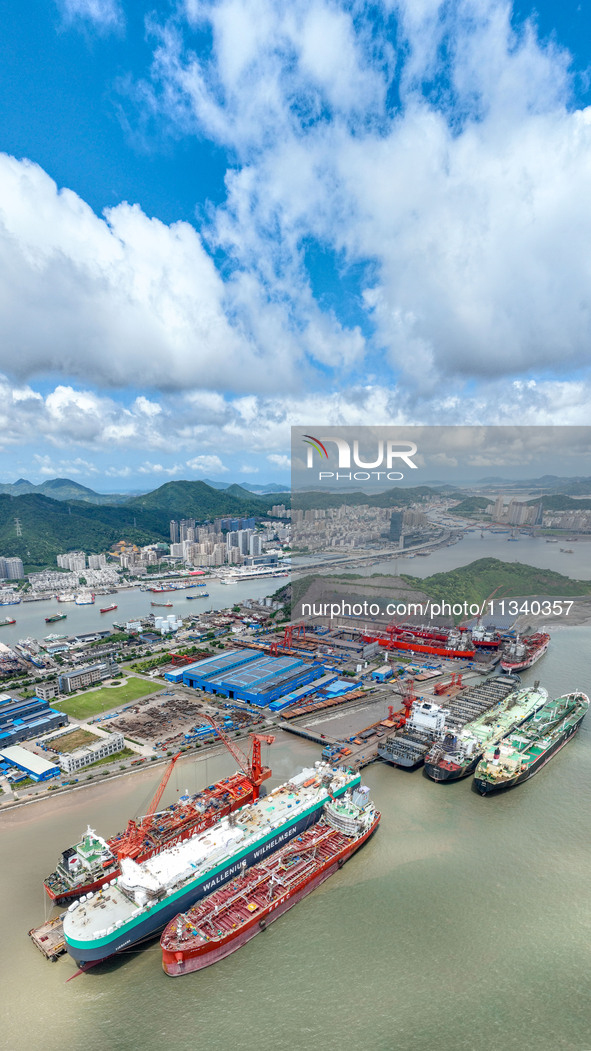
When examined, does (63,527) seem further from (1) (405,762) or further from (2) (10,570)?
(1) (405,762)

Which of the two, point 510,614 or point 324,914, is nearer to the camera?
point 324,914

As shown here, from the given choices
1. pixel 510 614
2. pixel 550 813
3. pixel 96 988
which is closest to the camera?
pixel 96 988

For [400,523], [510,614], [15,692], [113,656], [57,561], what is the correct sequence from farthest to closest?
[57,561]
[400,523]
[510,614]
[113,656]
[15,692]

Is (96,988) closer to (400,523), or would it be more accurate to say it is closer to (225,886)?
(225,886)

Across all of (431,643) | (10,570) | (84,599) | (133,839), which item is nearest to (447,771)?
(133,839)

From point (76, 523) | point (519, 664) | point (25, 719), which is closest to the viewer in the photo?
point (25, 719)

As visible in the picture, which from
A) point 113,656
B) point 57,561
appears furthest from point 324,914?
point 57,561
